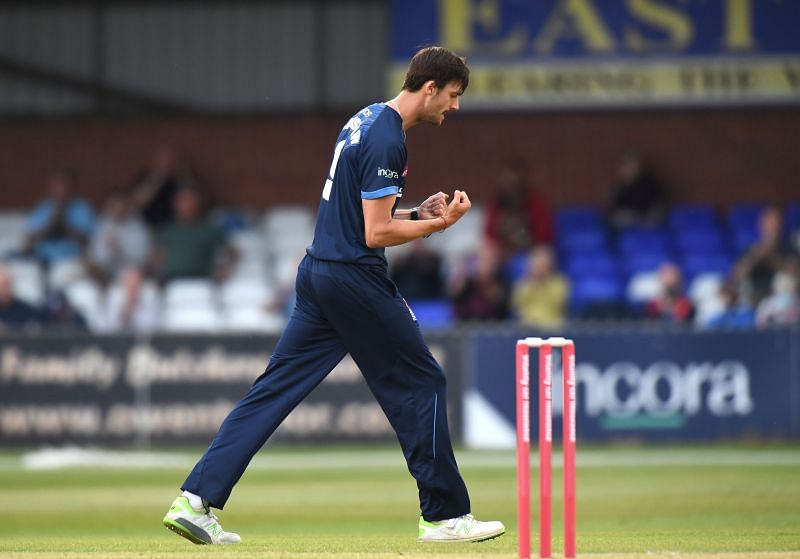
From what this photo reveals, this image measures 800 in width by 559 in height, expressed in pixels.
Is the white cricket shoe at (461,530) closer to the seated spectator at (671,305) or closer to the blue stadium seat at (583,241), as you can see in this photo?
the seated spectator at (671,305)

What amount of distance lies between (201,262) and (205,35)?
3.85 meters

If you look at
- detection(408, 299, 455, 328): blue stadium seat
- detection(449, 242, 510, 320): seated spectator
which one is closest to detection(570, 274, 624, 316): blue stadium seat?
detection(449, 242, 510, 320): seated spectator

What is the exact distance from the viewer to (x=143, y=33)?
19922 mm

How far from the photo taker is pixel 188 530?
265 inches

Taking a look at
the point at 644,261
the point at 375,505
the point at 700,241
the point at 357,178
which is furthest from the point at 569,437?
the point at 700,241

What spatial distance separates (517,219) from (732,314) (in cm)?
315

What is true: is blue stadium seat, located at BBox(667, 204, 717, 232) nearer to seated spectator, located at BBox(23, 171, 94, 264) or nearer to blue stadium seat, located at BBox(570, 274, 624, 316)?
blue stadium seat, located at BBox(570, 274, 624, 316)

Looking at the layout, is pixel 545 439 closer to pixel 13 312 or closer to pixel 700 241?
pixel 13 312

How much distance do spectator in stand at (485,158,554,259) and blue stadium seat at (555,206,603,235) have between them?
893mm

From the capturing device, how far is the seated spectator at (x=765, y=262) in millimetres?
15727

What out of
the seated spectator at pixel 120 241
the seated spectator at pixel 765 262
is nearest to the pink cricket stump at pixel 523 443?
the seated spectator at pixel 765 262

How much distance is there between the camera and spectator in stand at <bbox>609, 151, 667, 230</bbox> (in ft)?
59.8

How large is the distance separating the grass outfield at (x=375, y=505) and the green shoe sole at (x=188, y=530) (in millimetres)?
57

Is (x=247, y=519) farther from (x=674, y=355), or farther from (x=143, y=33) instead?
(x=143, y=33)
